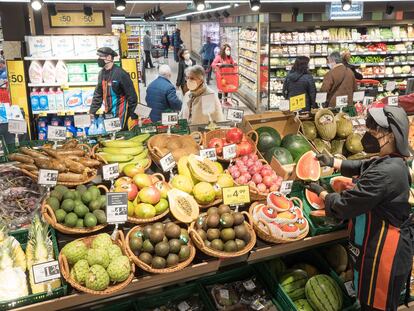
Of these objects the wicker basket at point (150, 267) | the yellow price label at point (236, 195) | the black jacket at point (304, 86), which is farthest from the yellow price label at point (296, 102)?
the black jacket at point (304, 86)

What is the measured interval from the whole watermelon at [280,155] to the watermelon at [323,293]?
32.4 inches

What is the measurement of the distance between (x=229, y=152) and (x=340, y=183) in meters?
0.80

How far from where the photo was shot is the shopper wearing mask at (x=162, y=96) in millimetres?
5165

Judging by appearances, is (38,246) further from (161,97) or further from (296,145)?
(161,97)

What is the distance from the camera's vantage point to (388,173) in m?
2.19

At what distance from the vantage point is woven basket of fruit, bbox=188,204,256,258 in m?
2.28

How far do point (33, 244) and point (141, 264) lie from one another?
0.63 m

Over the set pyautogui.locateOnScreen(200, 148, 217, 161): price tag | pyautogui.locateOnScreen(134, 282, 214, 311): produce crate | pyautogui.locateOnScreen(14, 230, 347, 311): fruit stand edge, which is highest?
pyautogui.locateOnScreen(200, 148, 217, 161): price tag

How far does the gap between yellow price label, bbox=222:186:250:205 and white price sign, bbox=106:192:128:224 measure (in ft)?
1.99

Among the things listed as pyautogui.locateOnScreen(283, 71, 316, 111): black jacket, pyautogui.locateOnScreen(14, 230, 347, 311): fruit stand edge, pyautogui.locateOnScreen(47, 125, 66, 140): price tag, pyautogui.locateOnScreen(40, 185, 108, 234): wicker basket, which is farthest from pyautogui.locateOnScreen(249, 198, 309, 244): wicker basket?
pyautogui.locateOnScreen(283, 71, 316, 111): black jacket

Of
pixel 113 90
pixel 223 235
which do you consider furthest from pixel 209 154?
pixel 113 90

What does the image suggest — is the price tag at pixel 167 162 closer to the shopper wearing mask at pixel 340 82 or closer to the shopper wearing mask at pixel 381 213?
the shopper wearing mask at pixel 381 213

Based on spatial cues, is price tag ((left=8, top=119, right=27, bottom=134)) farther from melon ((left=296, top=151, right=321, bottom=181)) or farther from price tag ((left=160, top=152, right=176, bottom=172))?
melon ((left=296, top=151, right=321, bottom=181))

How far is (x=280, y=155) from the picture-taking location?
303 cm
